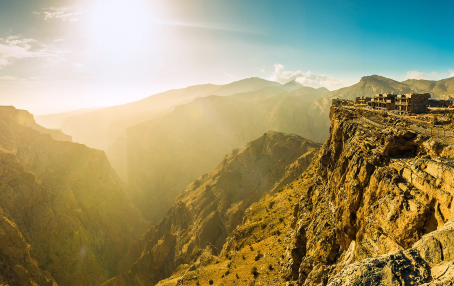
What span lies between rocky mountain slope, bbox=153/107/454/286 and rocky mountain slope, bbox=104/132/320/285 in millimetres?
23269

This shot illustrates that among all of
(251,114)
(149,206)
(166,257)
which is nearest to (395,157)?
(166,257)

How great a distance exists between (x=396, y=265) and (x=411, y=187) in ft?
22.0

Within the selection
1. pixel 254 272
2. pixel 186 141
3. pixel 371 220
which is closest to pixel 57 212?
pixel 254 272

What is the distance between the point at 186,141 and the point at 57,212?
72.9m

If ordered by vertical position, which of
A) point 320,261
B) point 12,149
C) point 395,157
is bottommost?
point 320,261

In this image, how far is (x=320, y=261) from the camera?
16375 mm

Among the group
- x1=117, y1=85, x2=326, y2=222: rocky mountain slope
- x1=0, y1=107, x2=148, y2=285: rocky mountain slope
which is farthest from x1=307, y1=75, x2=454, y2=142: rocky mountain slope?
x1=0, y1=107, x2=148, y2=285: rocky mountain slope

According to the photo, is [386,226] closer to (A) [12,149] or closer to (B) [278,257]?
(B) [278,257]

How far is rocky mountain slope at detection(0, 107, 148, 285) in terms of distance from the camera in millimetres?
47688

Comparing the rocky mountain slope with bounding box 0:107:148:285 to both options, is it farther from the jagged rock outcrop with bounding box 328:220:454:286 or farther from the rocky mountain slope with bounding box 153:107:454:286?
the jagged rock outcrop with bounding box 328:220:454:286

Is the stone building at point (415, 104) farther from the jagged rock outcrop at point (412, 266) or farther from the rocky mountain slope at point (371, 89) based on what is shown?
the rocky mountain slope at point (371, 89)

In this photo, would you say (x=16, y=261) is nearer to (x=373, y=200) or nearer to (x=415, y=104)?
(x=373, y=200)

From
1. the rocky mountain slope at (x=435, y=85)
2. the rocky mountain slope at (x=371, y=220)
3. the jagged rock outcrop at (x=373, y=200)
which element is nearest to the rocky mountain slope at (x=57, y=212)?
the rocky mountain slope at (x=371, y=220)

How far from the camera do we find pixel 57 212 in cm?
5747
